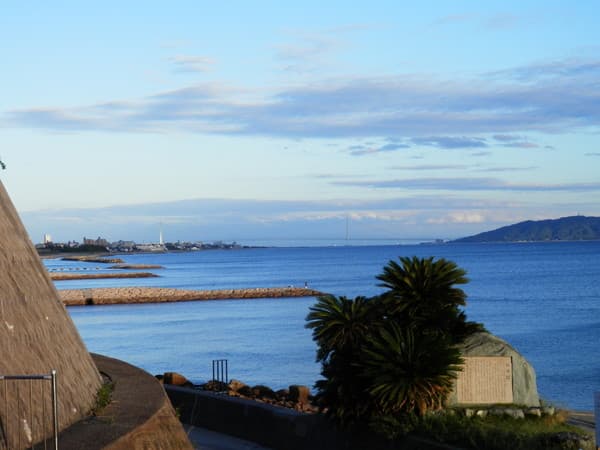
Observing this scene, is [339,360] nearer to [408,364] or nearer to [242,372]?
[408,364]

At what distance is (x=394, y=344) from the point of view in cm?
1302

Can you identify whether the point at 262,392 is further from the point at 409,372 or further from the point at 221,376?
the point at 409,372

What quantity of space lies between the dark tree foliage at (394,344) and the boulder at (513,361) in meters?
0.20

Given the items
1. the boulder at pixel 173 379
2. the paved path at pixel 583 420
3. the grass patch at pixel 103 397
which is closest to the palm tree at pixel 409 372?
the paved path at pixel 583 420

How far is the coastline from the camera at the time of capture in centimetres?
8569

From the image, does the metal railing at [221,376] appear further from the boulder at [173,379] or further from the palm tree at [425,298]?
the palm tree at [425,298]

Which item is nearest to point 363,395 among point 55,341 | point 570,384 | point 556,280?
point 55,341

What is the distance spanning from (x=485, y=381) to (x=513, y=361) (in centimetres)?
48

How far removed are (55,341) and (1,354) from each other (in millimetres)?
1301

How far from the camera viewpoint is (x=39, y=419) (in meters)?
8.84

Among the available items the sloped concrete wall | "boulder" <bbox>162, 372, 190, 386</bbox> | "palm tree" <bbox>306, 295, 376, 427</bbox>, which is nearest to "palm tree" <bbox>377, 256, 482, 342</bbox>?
"palm tree" <bbox>306, 295, 376, 427</bbox>

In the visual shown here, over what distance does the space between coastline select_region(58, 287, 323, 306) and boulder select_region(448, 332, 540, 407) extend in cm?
7205

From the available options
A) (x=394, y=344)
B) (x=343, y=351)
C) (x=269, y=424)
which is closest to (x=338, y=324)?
(x=343, y=351)

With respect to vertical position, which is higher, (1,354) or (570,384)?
(1,354)
